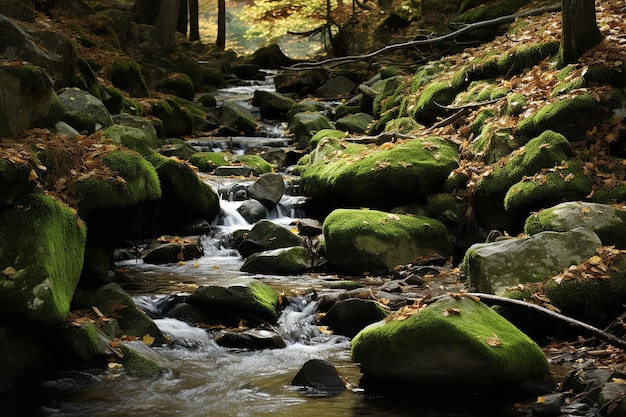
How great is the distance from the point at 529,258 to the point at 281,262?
3.89 meters

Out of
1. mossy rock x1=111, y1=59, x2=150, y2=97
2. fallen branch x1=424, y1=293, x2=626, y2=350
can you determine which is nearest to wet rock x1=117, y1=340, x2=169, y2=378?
fallen branch x1=424, y1=293, x2=626, y2=350

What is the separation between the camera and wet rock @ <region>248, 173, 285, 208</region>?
1277cm

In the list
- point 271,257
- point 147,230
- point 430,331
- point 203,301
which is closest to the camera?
point 430,331

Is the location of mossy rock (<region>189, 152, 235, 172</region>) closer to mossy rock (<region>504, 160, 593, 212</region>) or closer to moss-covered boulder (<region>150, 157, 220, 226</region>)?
moss-covered boulder (<region>150, 157, 220, 226</region>)

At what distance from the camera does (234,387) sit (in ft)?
19.6

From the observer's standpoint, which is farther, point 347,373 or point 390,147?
point 390,147

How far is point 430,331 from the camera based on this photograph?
5.37m

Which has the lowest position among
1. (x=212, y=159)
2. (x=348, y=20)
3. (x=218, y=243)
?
(x=218, y=243)

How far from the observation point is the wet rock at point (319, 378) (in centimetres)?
571

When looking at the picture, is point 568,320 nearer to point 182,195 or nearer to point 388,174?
point 388,174

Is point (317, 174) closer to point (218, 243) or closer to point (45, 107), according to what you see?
point (218, 243)

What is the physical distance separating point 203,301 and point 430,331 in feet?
10.2

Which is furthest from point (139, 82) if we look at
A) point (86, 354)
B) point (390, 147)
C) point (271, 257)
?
point (86, 354)

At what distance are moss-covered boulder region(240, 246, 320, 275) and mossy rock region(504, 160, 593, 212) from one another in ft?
10.1
